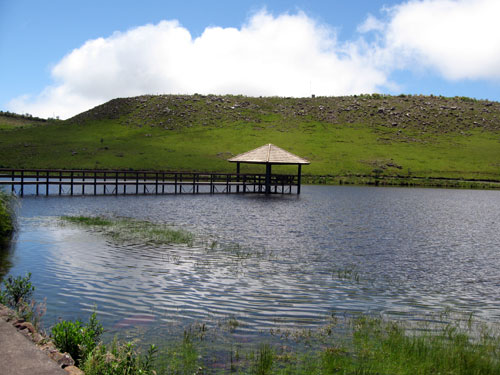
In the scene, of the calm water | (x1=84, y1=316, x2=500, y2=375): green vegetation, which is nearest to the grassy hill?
the calm water

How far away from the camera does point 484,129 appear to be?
381ft

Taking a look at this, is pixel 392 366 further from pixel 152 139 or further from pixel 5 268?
pixel 152 139

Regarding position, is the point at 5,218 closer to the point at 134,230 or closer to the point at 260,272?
the point at 134,230

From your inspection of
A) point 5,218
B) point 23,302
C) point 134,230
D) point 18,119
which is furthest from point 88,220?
point 18,119

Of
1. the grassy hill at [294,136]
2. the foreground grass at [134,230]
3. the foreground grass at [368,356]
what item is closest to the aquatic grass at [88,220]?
Answer: the foreground grass at [134,230]

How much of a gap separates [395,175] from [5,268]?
74.3m

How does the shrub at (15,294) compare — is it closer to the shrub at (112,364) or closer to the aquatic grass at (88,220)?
the shrub at (112,364)

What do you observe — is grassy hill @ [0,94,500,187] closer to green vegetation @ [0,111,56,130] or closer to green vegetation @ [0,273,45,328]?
green vegetation @ [0,111,56,130]

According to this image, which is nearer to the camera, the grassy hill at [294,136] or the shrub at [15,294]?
the shrub at [15,294]

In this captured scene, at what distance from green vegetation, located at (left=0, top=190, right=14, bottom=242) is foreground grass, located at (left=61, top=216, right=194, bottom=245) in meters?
4.16

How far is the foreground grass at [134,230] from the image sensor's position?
21.1 m

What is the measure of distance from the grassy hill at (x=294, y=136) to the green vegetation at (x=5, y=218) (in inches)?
2369

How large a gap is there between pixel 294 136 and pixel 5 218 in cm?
8851

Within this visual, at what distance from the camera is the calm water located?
11445mm
